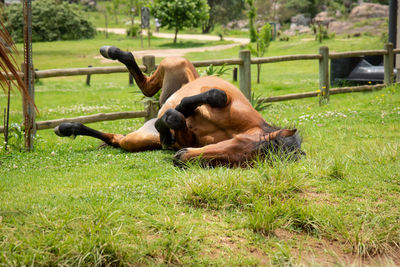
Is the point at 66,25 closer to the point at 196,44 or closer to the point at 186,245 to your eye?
the point at 196,44

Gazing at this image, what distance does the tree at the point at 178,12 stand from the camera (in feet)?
130

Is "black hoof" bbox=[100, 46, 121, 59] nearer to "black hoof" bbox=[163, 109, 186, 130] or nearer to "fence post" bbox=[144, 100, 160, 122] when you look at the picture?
"black hoof" bbox=[163, 109, 186, 130]

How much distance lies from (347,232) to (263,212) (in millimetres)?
584

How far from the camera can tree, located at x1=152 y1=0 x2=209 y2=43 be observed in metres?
39.7

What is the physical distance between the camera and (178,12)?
4022cm

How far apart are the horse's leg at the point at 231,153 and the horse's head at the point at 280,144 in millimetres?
86

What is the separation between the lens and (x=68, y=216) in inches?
115

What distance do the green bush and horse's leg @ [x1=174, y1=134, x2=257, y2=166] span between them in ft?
64.4

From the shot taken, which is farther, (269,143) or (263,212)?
(269,143)

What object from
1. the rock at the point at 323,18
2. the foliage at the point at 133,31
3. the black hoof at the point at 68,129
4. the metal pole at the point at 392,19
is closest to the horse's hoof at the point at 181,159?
the black hoof at the point at 68,129

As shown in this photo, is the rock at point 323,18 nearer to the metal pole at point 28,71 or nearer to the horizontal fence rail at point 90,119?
the horizontal fence rail at point 90,119

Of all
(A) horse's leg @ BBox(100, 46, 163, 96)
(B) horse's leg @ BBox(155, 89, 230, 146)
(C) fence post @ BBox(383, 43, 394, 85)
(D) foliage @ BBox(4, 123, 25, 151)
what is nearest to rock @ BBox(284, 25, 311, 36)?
(C) fence post @ BBox(383, 43, 394, 85)

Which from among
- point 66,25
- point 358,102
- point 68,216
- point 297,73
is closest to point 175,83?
point 68,216

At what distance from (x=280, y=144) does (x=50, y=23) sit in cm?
2573
